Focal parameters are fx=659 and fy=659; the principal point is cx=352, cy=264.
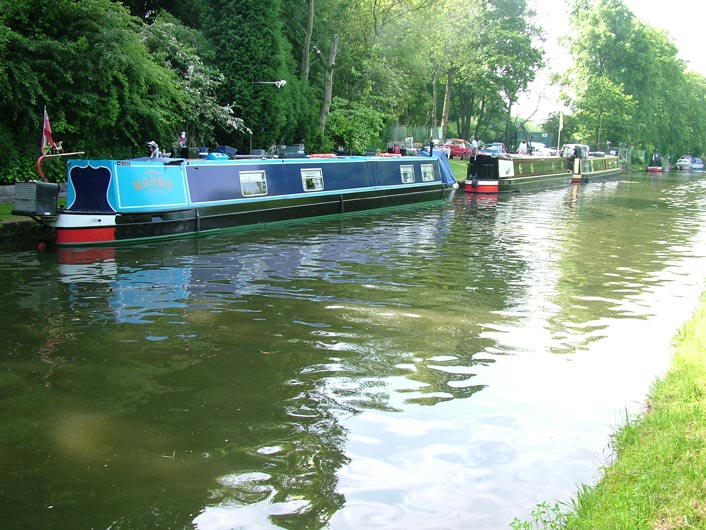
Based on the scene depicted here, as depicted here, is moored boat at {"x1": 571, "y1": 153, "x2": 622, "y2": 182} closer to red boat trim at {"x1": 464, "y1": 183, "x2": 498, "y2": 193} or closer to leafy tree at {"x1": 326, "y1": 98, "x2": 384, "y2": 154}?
red boat trim at {"x1": 464, "y1": 183, "x2": 498, "y2": 193}

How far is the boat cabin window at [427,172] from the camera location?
23625 millimetres

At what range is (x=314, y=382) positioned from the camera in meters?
5.68

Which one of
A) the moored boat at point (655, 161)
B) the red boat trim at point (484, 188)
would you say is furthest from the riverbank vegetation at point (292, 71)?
the red boat trim at point (484, 188)

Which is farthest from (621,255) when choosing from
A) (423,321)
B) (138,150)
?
(138,150)

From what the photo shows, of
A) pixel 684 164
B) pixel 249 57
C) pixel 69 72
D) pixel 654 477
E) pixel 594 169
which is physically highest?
pixel 249 57

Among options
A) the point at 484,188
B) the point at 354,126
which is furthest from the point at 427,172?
the point at 354,126

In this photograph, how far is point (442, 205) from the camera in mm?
22859

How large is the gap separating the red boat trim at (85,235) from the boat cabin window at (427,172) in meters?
13.3

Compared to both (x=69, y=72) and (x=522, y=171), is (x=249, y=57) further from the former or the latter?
(x=522, y=171)

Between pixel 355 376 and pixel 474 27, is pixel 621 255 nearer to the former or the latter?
pixel 355 376

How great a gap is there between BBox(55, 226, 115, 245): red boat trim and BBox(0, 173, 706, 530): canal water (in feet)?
1.86

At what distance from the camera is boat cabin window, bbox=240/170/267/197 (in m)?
15.9

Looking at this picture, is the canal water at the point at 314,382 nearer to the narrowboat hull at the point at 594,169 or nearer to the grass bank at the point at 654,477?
the grass bank at the point at 654,477

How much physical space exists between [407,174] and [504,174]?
8.03 metres
